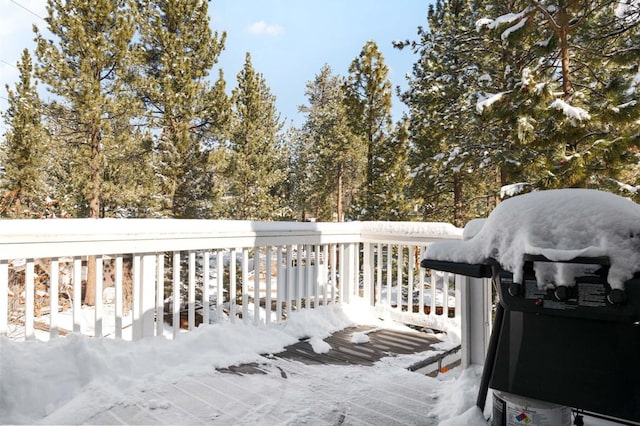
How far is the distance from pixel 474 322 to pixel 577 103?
4.22m

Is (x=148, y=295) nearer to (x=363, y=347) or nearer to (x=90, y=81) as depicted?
(x=363, y=347)

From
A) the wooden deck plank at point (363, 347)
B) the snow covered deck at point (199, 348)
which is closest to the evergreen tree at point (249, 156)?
the snow covered deck at point (199, 348)

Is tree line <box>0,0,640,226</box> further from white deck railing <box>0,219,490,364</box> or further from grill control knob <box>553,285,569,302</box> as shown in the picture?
grill control knob <box>553,285,569,302</box>

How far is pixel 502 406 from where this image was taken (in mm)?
1222

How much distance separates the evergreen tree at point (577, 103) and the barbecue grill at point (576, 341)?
161 inches

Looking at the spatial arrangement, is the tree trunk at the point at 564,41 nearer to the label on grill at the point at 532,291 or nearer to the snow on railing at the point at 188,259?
the snow on railing at the point at 188,259

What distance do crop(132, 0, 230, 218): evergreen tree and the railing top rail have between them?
676 centimetres

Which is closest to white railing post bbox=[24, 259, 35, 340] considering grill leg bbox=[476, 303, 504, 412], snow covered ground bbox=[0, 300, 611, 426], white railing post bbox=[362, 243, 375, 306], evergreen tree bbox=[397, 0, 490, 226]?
snow covered ground bbox=[0, 300, 611, 426]

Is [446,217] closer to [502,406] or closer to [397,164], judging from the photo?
[397,164]

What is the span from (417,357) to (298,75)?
19958 millimetres

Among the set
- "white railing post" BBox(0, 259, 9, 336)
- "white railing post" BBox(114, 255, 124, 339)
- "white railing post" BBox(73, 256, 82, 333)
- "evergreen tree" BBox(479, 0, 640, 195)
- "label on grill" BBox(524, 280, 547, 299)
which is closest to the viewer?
"label on grill" BBox(524, 280, 547, 299)

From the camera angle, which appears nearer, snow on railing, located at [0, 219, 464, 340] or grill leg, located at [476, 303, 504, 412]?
grill leg, located at [476, 303, 504, 412]

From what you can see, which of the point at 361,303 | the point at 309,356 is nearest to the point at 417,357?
the point at 309,356

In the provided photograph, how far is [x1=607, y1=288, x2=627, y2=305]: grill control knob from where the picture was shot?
3.01 ft
